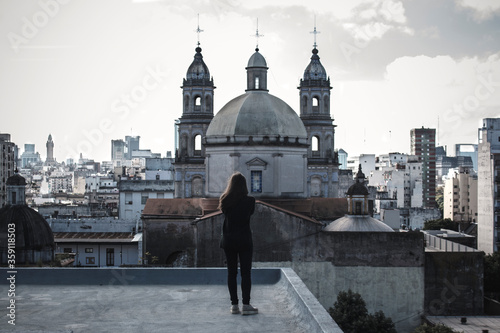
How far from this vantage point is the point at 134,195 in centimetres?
6756

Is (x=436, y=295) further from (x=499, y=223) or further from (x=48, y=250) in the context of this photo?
(x=499, y=223)

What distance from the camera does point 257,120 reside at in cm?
3312

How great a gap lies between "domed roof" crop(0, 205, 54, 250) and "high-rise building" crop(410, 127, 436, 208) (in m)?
101

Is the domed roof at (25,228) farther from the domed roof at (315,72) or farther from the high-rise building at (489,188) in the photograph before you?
the high-rise building at (489,188)

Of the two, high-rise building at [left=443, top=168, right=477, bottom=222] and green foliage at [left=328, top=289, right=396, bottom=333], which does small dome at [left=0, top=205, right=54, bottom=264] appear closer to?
green foliage at [left=328, top=289, right=396, bottom=333]

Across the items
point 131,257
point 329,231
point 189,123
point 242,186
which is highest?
point 189,123

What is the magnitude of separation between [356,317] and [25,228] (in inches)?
559

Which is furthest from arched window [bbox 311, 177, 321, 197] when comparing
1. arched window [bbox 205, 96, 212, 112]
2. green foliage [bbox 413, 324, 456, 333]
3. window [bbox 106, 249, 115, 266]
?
green foliage [bbox 413, 324, 456, 333]

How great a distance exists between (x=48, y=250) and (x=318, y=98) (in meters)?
26.3

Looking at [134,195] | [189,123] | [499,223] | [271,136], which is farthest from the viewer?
[134,195]

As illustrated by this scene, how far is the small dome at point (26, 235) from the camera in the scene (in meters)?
29.3

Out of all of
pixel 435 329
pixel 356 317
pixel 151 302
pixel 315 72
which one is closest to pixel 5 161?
pixel 315 72

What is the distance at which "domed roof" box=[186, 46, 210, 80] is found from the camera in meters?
51.5

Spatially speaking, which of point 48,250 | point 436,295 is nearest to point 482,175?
point 436,295
